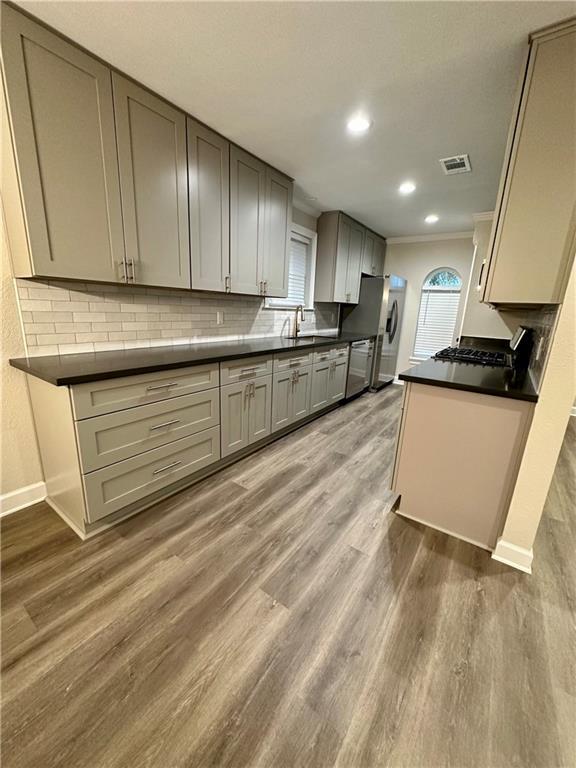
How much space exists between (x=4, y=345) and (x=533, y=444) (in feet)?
9.40

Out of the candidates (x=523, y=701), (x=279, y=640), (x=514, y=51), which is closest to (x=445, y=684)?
(x=523, y=701)

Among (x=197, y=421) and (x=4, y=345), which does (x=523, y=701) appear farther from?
(x=4, y=345)

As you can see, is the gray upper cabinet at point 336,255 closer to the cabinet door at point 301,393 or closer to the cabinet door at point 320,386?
the cabinet door at point 320,386

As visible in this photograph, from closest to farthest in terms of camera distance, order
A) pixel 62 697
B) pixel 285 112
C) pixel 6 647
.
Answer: pixel 62 697, pixel 6 647, pixel 285 112

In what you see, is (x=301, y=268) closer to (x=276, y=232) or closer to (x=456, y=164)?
(x=276, y=232)

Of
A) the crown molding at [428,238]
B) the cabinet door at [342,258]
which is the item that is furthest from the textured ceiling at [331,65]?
Result: the crown molding at [428,238]

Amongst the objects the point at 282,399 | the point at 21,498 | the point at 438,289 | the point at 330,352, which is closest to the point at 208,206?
the point at 282,399

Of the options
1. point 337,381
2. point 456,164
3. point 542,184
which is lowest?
point 337,381

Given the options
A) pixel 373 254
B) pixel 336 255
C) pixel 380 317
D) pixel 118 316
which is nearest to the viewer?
pixel 118 316

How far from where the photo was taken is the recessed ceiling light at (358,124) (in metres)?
2.00

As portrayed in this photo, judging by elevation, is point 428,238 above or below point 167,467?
above

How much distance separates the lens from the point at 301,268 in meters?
4.06

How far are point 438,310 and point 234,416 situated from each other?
4237mm

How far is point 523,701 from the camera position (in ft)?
3.57
